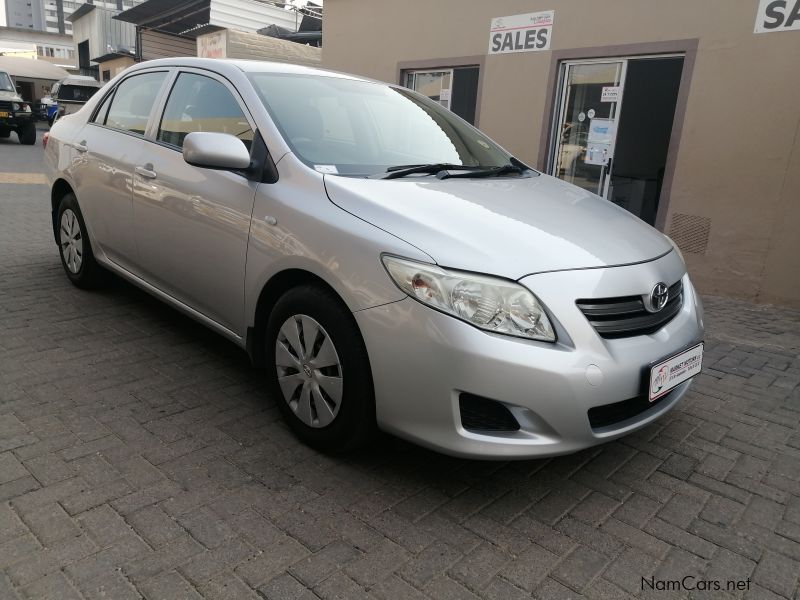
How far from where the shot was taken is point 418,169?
2.99 m

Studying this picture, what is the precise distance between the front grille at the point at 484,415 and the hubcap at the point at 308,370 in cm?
53

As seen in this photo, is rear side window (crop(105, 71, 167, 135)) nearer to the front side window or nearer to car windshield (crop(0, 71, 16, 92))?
the front side window

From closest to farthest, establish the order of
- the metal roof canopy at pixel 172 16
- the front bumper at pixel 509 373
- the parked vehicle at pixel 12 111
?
the front bumper at pixel 509 373, the parked vehicle at pixel 12 111, the metal roof canopy at pixel 172 16

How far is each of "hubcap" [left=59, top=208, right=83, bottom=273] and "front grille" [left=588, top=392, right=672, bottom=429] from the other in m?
3.76

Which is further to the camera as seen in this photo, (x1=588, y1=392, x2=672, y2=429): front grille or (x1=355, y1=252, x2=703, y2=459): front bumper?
(x1=588, y1=392, x2=672, y2=429): front grille

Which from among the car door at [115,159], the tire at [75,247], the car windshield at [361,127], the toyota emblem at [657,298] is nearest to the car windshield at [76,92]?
the tire at [75,247]

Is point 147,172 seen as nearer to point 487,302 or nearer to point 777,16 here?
point 487,302

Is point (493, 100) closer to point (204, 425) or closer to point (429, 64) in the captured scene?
point (429, 64)

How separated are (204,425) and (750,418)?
284 centimetres

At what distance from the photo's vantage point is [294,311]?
2629 millimetres

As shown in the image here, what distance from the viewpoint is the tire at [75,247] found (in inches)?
174

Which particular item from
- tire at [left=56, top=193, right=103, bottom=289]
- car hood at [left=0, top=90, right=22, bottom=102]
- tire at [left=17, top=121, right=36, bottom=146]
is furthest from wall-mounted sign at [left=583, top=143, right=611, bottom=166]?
tire at [left=17, top=121, right=36, bottom=146]

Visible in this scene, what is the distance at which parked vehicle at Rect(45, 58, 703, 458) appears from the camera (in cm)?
219

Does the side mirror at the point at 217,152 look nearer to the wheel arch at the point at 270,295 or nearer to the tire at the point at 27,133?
the wheel arch at the point at 270,295
